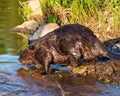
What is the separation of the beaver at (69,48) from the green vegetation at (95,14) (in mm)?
2635

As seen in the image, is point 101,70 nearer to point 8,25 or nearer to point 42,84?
point 42,84

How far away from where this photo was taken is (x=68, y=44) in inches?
267

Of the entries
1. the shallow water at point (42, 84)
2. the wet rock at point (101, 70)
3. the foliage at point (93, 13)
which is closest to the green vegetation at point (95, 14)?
the foliage at point (93, 13)

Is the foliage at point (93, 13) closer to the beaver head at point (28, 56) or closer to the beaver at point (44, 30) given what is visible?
the beaver at point (44, 30)

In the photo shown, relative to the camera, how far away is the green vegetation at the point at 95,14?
9492mm

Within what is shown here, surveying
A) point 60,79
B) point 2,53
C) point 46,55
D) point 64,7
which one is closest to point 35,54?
point 46,55

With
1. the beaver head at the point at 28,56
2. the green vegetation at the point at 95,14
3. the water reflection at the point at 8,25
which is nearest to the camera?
the beaver head at the point at 28,56

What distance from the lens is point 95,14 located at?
9.81 m

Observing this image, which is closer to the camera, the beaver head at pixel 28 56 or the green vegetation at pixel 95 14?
the beaver head at pixel 28 56

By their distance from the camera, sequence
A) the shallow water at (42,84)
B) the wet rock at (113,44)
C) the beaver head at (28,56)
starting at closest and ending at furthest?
1. the shallow water at (42,84)
2. the beaver head at (28,56)
3. the wet rock at (113,44)

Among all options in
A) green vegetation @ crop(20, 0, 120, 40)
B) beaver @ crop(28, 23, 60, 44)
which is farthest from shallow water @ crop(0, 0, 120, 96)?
green vegetation @ crop(20, 0, 120, 40)

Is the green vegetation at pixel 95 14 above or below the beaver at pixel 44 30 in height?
above

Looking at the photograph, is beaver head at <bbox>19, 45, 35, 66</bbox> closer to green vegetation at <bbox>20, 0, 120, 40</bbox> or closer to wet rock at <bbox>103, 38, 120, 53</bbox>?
wet rock at <bbox>103, 38, 120, 53</bbox>

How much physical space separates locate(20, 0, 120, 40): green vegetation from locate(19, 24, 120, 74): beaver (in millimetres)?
2635
